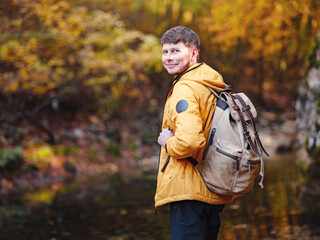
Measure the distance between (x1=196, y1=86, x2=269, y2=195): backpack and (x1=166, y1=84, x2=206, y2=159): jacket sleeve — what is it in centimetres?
16

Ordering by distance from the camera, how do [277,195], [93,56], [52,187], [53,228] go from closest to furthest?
[53,228]
[277,195]
[52,187]
[93,56]

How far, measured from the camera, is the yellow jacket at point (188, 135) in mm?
2965

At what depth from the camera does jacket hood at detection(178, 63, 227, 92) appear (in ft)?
10.5

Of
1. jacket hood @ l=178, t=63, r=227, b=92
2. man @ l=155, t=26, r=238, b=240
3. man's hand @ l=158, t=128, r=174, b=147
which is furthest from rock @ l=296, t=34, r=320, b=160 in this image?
man's hand @ l=158, t=128, r=174, b=147

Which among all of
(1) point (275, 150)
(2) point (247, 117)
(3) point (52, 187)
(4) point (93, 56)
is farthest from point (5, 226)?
(1) point (275, 150)

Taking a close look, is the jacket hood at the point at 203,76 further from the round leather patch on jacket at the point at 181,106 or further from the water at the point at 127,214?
the water at the point at 127,214

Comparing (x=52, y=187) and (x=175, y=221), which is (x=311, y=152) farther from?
(x=52, y=187)

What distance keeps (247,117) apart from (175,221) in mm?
844

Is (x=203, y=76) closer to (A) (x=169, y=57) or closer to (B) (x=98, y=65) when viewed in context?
(A) (x=169, y=57)

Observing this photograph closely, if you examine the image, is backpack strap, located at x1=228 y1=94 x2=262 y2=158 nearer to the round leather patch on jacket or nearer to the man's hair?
the round leather patch on jacket

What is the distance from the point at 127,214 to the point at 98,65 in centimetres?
1005

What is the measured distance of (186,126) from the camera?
295 cm

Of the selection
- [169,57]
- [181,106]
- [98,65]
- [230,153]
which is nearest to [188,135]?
[181,106]

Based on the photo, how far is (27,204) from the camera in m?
9.27
